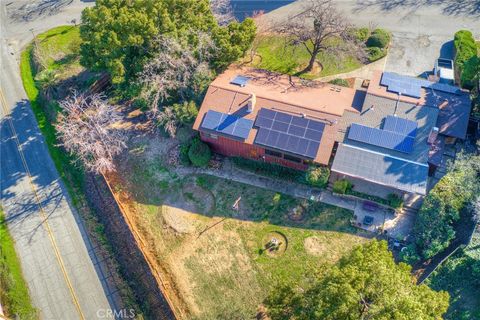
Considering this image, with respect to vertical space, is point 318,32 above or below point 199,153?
above

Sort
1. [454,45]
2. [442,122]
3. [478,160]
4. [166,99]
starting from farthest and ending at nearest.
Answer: [454,45] → [166,99] → [442,122] → [478,160]

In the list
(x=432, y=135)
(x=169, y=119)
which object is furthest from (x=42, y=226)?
(x=432, y=135)

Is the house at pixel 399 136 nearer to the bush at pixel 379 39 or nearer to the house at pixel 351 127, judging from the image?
the house at pixel 351 127

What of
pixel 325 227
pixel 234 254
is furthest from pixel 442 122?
pixel 234 254

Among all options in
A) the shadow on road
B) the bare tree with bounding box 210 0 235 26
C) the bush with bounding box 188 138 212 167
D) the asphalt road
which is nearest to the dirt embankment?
the asphalt road

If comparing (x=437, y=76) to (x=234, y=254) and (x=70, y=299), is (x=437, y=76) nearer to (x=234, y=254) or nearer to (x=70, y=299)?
(x=234, y=254)

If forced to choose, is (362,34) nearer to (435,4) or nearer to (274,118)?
(435,4)
